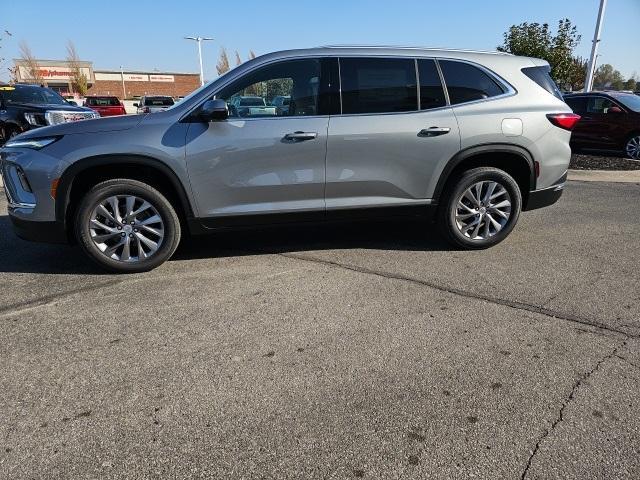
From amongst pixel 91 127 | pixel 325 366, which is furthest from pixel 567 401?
pixel 91 127

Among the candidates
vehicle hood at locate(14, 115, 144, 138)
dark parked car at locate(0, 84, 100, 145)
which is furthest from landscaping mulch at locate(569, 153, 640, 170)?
dark parked car at locate(0, 84, 100, 145)

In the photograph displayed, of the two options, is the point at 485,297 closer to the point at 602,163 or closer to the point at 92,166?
the point at 92,166

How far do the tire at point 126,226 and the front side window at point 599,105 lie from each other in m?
11.5

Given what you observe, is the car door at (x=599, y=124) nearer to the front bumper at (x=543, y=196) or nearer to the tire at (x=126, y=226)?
the front bumper at (x=543, y=196)

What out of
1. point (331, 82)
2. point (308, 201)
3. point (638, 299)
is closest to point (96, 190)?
point (308, 201)

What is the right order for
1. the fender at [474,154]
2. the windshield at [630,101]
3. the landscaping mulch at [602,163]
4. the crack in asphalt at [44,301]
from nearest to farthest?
the crack in asphalt at [44,301] < the fender at [474,154] < the landscaping mulch at [602,163] < the windshield at [630,101]

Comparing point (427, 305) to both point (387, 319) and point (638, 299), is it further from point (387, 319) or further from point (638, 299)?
point (638, 299)

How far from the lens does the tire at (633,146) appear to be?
38.3 ft

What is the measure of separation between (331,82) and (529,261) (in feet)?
8.20

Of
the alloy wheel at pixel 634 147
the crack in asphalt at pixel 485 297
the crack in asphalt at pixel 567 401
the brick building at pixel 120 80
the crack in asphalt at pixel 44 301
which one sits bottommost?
the crack in asphalt at pixel 567 401

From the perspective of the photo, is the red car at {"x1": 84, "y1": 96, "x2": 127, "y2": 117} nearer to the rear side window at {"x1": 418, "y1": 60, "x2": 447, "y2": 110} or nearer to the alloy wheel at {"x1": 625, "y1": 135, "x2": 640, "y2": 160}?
the alloy wheel at {"x1": 625, "y1": 135, "x2": 640, "y2": 160}

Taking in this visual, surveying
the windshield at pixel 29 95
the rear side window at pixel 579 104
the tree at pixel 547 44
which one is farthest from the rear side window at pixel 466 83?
the tree at pixel 547 44

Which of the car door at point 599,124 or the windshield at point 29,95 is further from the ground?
the windshield at point 29,95

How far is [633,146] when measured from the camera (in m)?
11.7
